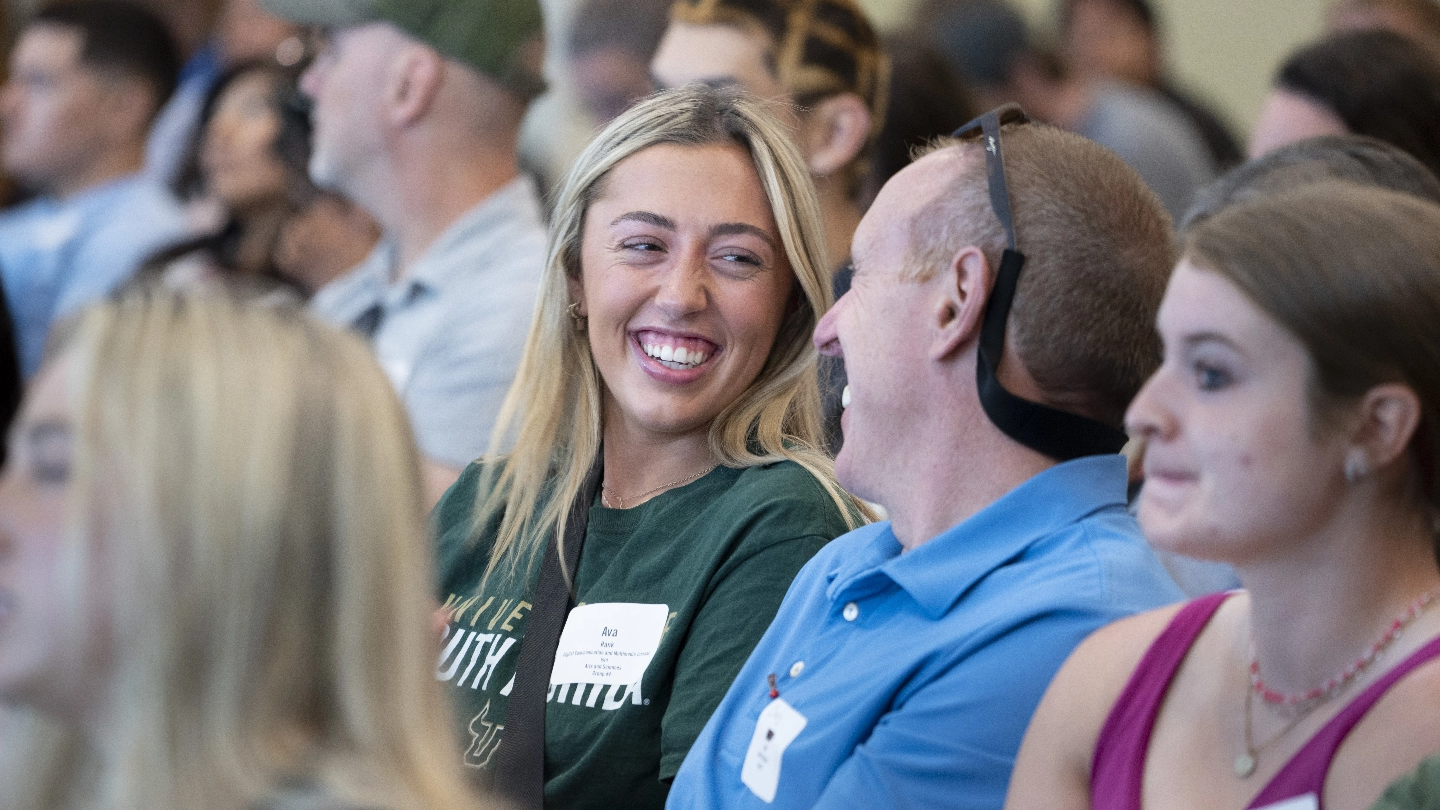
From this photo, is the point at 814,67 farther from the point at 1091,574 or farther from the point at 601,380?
the point at 1091,574

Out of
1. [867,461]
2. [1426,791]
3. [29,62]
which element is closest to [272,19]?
[29,62]

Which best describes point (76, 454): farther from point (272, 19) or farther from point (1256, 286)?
point (272, 19)

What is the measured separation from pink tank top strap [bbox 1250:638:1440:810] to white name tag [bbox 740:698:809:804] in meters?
0.51

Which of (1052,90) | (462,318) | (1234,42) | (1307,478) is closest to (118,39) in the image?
(462,318)

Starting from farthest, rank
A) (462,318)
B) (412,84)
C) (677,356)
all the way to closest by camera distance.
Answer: (412,84) → (462,318) → (677,356)

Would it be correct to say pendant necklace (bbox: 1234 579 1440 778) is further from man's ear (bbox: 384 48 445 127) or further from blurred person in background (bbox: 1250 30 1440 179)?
man's ear (bbox: 384 48 445 127)

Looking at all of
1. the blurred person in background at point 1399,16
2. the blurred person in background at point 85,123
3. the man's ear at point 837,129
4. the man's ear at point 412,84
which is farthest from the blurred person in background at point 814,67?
the blurred person in background at point 85,123

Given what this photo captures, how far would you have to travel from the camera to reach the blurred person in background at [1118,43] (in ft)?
16.0

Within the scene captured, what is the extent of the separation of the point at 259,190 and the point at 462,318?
1565 millimetres

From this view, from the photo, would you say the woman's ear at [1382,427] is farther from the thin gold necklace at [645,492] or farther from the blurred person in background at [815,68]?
the blurred person in background at [815,68]

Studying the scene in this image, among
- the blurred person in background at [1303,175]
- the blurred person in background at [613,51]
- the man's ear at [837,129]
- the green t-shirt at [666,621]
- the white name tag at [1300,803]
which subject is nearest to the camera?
the white name tag at [1300,803]

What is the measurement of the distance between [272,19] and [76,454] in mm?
4474

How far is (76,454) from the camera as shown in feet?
3.39

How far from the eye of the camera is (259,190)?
14.0 feet
